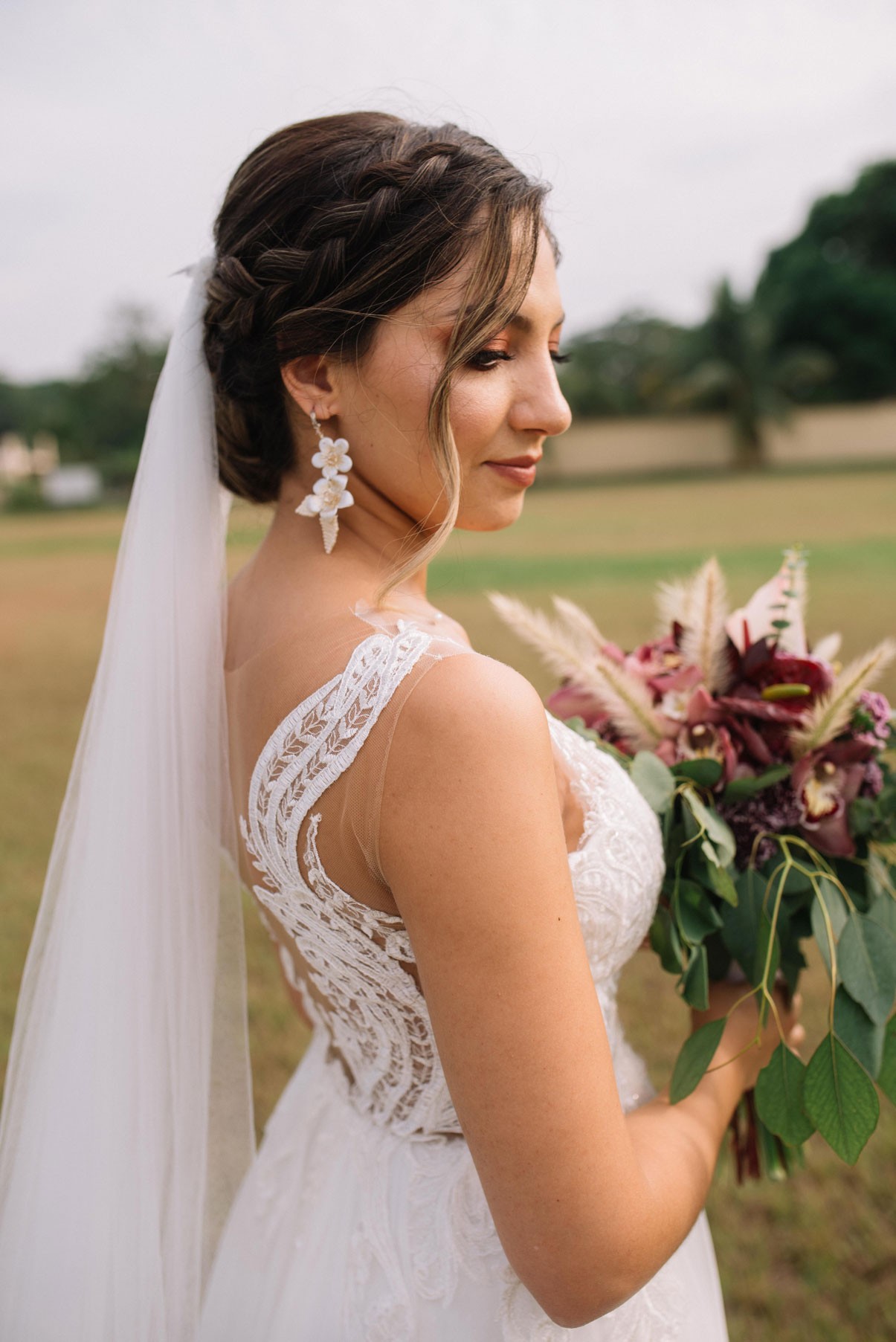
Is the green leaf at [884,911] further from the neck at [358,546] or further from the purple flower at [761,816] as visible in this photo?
the neck at [358,546]

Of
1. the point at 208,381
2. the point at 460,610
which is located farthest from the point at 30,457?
the point at 208,381

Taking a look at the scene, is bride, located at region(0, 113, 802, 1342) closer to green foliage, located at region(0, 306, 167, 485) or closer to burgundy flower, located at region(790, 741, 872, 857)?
burgundy flower, located at region(790, 741, 872, 857)

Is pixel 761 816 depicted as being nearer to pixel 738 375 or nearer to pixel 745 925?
pixel 745 925

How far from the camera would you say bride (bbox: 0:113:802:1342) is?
1.15m

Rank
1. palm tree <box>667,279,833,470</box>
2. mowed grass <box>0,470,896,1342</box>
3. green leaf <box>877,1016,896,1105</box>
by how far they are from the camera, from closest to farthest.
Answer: green leaf <box>877,1016,896,1105</box> < mowed grass <box>0,470,896,1342</box> < palm tree <box>667,279,833,470</box>

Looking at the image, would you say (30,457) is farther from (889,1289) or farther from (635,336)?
(889,1289)

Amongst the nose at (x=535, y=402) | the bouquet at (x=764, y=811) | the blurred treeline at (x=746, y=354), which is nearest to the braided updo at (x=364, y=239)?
the nose at (x=535, y=402)

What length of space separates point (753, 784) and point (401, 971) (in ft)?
2.35

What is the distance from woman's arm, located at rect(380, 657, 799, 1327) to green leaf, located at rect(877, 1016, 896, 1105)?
610mm

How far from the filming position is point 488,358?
1.43 meters

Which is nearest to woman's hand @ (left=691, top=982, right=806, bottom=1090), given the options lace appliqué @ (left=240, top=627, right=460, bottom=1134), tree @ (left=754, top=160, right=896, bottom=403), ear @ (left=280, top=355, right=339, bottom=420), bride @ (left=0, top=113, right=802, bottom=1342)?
bride @ (left=0, top=113, right=802, bottom=1342)

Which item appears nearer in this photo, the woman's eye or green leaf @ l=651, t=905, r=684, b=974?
the woman's eye

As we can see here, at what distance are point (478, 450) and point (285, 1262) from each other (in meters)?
1.35

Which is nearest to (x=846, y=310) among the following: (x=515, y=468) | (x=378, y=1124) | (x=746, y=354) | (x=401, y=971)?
(x=746, y=354)
